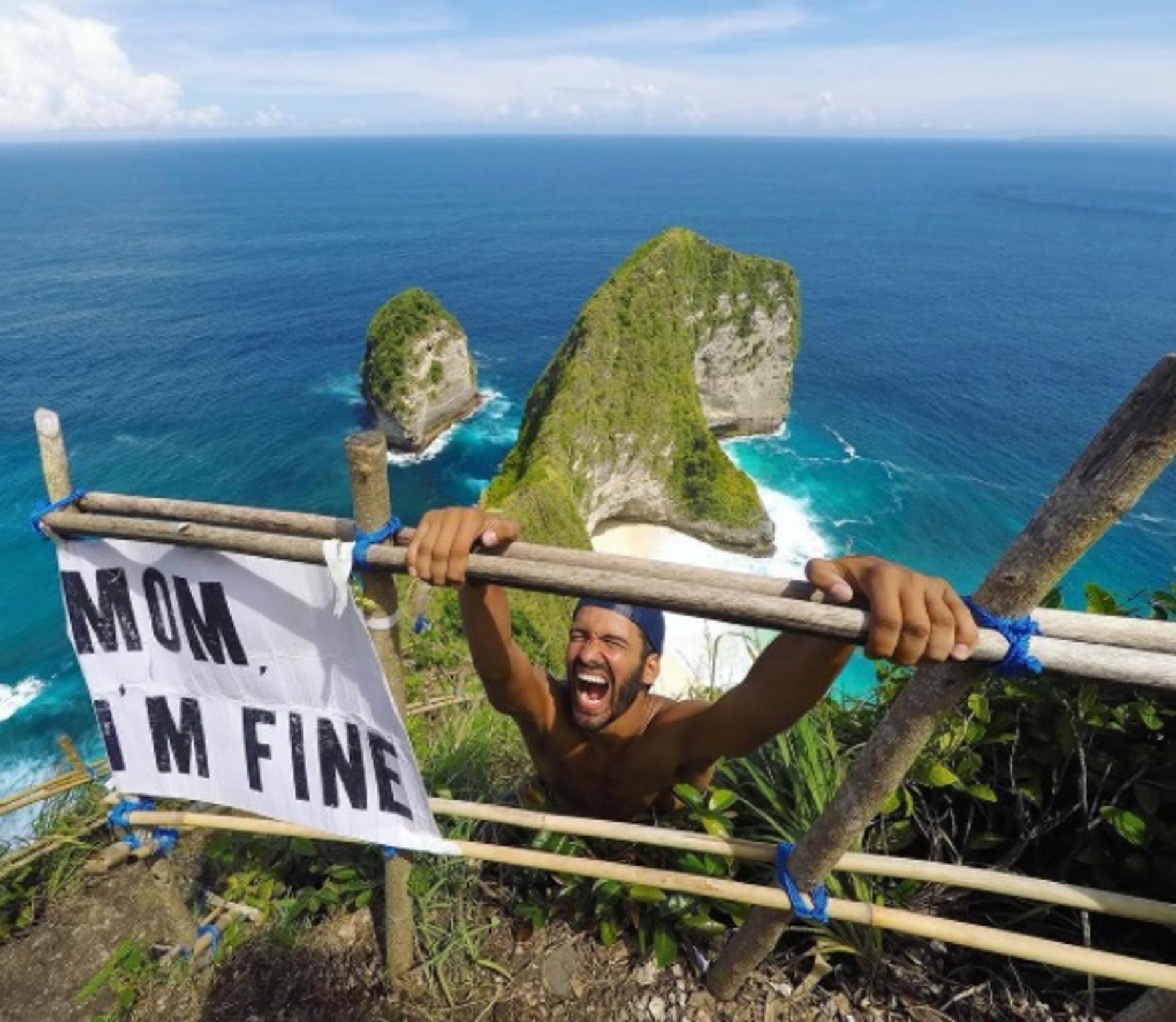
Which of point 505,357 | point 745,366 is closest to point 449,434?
point 505,357

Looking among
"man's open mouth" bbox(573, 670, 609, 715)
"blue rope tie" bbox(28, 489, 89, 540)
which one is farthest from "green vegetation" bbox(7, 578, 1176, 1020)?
"blue rope tie" bbox(28, 489, 89, 540)

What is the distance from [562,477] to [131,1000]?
2817cm

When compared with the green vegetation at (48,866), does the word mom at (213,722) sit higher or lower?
Result: higher

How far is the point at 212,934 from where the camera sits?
4.08 metres

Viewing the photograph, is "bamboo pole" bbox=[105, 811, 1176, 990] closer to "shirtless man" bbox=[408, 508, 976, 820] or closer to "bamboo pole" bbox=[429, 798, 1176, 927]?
"bamboo pole" bbox=[429, 798, 1176, 927]

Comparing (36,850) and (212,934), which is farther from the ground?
(212,934)

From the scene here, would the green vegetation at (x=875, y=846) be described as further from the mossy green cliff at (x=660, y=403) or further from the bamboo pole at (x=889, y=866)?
the mossy green cliff at (x=660, y=403)

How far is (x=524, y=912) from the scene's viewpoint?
3766mm

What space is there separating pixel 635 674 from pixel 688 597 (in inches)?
72.7

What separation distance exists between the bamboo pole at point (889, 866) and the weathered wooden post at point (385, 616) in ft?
1.98

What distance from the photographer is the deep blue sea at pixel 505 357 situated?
39.4 meters

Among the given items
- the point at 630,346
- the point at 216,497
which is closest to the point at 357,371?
the point at 216,497

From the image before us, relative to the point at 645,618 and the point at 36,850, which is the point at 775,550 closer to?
the point at 645,618

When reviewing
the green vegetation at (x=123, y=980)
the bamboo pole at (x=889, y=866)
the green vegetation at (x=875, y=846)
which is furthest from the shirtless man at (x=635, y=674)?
the green vegetation at (x=123, y=980)
